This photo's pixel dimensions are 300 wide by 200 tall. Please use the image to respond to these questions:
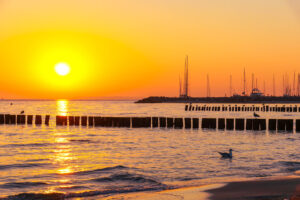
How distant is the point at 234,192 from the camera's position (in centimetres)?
1155

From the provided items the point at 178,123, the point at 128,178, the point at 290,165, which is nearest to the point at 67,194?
the point at 128,178

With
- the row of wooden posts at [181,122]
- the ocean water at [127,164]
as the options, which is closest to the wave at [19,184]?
the ocean water at [127,164]

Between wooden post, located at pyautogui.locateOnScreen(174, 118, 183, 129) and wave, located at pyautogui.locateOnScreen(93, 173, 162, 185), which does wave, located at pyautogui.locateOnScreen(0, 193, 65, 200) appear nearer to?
wave, located at pyautogui.locateOnScreen(93, 173, 162, 185)

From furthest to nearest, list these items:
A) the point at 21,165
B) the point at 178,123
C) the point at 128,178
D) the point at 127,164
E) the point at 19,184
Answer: the point at 178,123
the point at 127,164
the point at 21,165
the point at 128,178
the point at 19,184

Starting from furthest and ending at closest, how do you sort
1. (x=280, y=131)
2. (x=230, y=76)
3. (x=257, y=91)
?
(x=257, y=91) → (x=230, y=76) → (x=280, y=131)

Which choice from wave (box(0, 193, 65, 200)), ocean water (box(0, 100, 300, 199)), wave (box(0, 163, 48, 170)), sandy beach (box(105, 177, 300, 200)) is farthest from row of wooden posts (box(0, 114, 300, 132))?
wave (box(0, 193, 65, 200))

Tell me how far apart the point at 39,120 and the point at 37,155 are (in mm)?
23983

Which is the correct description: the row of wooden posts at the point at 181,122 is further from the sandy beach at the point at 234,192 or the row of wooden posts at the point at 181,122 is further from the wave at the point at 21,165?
the sandy beach at the point at 234,192

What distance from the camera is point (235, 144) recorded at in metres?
25.8

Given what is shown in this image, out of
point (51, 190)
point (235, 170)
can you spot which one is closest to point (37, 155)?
point (51, 190)

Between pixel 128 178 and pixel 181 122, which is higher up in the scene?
Result: pixel 181 122

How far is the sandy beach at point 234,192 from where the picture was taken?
10.8 meters

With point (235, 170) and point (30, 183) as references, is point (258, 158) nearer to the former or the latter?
point (235, 170)

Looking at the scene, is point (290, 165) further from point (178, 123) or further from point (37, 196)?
point (178, 123)
